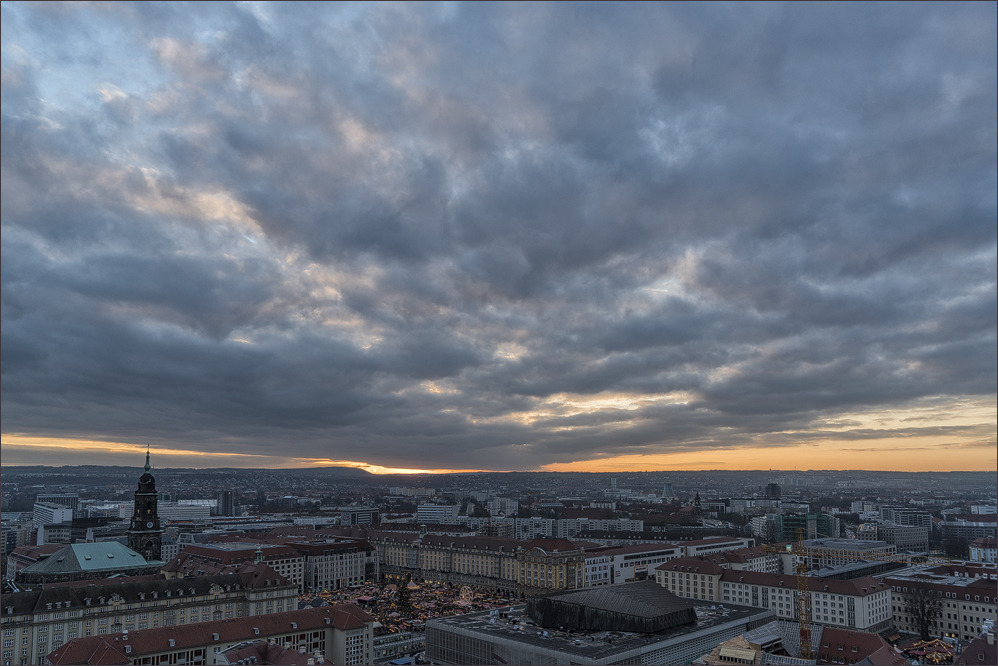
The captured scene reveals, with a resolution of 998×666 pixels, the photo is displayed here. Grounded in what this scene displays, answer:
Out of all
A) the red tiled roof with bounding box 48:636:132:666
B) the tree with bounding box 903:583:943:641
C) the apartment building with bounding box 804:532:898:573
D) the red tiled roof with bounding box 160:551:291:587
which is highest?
the red tiled roof with bounding box 48:636:132:666

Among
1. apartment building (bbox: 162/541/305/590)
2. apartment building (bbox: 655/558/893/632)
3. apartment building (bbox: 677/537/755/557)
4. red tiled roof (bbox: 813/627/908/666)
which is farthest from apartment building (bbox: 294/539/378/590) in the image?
red tiled roof (bbox: 813/627/908/666)

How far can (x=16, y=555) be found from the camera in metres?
162

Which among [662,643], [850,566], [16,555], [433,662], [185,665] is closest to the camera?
[185,665]

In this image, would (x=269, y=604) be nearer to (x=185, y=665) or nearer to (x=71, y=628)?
(x=71, y=628)

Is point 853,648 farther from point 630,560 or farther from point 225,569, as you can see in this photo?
point 225,569

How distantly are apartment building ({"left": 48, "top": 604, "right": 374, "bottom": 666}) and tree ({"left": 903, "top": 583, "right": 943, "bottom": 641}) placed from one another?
78862 mm

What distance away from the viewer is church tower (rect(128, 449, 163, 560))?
136m

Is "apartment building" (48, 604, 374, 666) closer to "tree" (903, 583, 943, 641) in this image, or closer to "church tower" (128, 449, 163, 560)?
"church tower" (128, 449, 163, 560)

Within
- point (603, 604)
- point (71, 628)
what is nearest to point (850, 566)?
point (603, 604)

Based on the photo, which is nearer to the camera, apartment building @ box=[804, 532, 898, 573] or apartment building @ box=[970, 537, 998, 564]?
apartment building @ box=[804, 532, 898, 573]

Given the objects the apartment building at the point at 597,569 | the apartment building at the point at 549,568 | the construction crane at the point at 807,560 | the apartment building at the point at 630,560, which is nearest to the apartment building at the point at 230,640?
the construction crane at the point at 807,560

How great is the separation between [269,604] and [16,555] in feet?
318

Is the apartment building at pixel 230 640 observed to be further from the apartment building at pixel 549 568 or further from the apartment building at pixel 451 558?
the apartment building at pixel 451 558

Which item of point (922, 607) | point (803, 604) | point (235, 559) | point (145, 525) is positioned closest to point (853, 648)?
point (803, 604)
